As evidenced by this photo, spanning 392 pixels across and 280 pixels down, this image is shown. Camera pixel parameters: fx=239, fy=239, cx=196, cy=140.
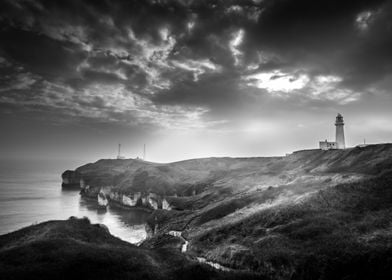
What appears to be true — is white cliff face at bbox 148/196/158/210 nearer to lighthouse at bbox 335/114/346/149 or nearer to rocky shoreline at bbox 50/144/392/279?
rocky shoreline at bbox 50/144/392/279

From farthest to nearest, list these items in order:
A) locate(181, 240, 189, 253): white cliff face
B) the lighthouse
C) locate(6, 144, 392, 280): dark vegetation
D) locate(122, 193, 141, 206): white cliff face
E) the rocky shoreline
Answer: locate(122, 193, 141, 206): white cliff face → the lighthouse → locate(181, 240, 189, 253): white cliff face → the rocky shoreline → locate(6, 144, 392, 280): dark vegetation

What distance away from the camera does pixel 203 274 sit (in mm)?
22078

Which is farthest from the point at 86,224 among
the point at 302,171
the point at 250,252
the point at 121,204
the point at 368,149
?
the point at 121,204

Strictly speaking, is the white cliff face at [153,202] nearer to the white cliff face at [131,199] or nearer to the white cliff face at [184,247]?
the white cliff face at [131,199]

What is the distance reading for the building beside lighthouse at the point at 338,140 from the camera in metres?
103

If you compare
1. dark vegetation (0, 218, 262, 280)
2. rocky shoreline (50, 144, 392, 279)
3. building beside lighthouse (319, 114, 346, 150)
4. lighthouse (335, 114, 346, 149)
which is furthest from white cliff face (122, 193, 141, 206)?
lighthouse (335, 114, 346, 149)

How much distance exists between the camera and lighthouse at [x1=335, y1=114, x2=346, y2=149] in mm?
102438

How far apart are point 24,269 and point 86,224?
24.5m

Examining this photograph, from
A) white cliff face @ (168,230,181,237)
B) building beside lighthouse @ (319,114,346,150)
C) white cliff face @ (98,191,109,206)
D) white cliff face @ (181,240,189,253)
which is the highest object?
building beside lighthouse @ (319,114,346,150)

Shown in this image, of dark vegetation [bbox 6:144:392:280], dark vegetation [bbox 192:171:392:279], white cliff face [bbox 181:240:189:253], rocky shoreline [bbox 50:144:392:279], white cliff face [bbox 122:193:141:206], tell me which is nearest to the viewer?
dark vegetation [bbox 6:144:392:280]

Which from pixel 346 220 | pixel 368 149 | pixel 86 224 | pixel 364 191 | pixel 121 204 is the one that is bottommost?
pixel 121 204

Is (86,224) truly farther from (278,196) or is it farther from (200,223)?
(278,196)

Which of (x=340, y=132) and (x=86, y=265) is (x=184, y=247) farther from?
(x=340, y=132)

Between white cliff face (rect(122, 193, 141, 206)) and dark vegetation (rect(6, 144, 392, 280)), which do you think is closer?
dark vegetation (rect(6, 144, 392, 280))
